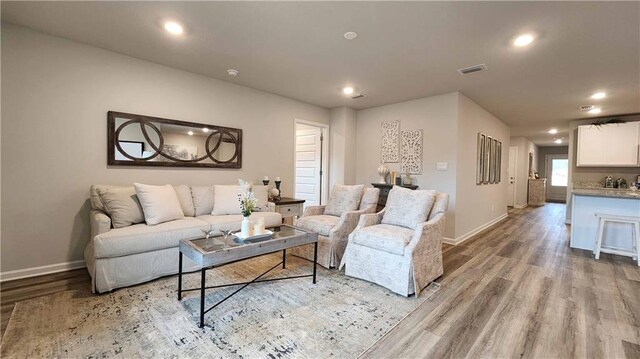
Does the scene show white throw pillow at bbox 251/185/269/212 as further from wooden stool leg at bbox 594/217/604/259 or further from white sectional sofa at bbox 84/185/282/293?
wooden stool leg at bbox 594/217/604/259

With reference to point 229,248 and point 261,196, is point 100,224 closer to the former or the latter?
point 229,248

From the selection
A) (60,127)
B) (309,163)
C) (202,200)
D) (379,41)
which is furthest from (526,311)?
(60,127)

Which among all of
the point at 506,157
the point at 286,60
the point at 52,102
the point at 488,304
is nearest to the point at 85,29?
the point at 52,102

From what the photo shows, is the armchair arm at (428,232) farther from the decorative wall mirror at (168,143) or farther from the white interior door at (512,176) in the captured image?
the white interior door at (512,176)

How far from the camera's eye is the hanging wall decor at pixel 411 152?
466 centimetres

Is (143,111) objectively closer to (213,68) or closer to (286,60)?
(213,68)

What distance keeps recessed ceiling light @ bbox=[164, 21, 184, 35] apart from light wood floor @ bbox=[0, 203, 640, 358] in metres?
2.49

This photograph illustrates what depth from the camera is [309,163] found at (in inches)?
220

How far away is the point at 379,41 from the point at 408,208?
1.73 m

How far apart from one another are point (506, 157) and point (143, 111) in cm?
772

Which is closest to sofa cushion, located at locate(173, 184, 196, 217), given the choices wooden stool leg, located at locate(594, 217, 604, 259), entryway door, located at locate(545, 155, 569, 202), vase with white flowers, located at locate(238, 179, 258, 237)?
vase with white flowers, located at locate(238, 179, 258, 237)

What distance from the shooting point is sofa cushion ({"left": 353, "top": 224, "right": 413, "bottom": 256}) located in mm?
2521

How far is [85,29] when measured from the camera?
2576mm

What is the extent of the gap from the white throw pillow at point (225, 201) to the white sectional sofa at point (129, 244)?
292 mm
